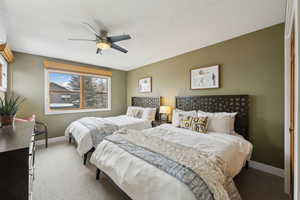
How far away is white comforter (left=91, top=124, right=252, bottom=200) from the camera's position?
115 cm

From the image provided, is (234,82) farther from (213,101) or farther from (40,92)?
(40,92)

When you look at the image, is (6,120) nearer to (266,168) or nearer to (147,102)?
(147,102)

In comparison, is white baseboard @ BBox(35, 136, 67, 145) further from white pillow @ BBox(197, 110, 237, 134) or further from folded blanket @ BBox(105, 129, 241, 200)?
white pillow @ BBox(197, 110, 237, 134)

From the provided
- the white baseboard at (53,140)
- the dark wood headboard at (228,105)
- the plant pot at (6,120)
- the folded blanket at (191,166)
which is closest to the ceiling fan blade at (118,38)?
the folded blanket at (191,166)

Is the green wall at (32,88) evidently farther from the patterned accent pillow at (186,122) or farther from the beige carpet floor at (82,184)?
the patterned accent pillow at (186,122)

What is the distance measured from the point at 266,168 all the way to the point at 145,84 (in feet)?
12.2

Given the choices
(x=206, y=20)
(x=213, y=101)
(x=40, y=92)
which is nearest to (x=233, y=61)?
(x=213, y=101)

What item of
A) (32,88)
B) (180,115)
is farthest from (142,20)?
(32,88)

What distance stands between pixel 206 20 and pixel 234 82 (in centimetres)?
138

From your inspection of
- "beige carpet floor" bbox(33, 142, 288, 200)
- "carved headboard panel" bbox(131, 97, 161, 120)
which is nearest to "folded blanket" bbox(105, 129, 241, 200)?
"beige carpet floor" bbox(33, 142, 288, 200)

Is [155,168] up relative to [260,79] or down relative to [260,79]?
down

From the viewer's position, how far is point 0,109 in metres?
1.63

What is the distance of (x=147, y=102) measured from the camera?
181 inches

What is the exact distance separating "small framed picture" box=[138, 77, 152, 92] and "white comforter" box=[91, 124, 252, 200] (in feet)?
8.26
